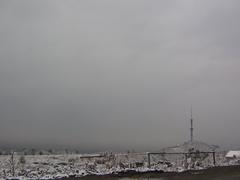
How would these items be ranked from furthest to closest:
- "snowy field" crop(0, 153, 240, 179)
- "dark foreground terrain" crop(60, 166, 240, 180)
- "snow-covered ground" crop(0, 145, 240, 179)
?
"snow-covered ground" crop(0, 145, 240, 179) → "snowy field" crop(0, 153, 240, 179) → "dark foreground terrain" crop(60, 166, 240, 180)

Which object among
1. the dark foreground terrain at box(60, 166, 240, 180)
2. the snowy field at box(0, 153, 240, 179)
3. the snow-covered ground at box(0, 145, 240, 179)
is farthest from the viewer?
the snow-covered ground at box(0, 145, 240, 179)

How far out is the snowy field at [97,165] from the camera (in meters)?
31.7

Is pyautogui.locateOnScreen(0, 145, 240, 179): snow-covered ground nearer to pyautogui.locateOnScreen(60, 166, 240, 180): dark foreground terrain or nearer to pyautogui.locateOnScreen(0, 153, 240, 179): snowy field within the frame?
pyautogui.locateOnScreen(0, 153, 240, 179): snowy field

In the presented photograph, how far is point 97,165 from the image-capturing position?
3844cm

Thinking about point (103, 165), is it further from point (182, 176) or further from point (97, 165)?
point (182, 176)

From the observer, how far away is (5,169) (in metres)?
33.2

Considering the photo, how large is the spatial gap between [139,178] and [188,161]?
42.5 ft

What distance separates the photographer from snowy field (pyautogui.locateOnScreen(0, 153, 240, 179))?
31703mm

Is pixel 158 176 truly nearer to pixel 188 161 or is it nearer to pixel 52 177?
pixel 52 177

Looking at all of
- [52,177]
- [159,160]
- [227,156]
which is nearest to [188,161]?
[159,160]

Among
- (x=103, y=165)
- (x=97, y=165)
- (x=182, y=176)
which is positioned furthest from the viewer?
(x=103, y=165)

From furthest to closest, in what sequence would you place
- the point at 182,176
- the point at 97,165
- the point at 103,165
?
the point at 103,165 < the point at 97,165 < the point at 182,176

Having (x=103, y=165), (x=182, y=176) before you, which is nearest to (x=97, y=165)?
(x=103, y=165)

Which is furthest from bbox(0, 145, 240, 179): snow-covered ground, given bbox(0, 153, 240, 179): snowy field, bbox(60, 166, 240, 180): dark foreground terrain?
bbox(60, 166, 240, 180): dark foreground terrain
